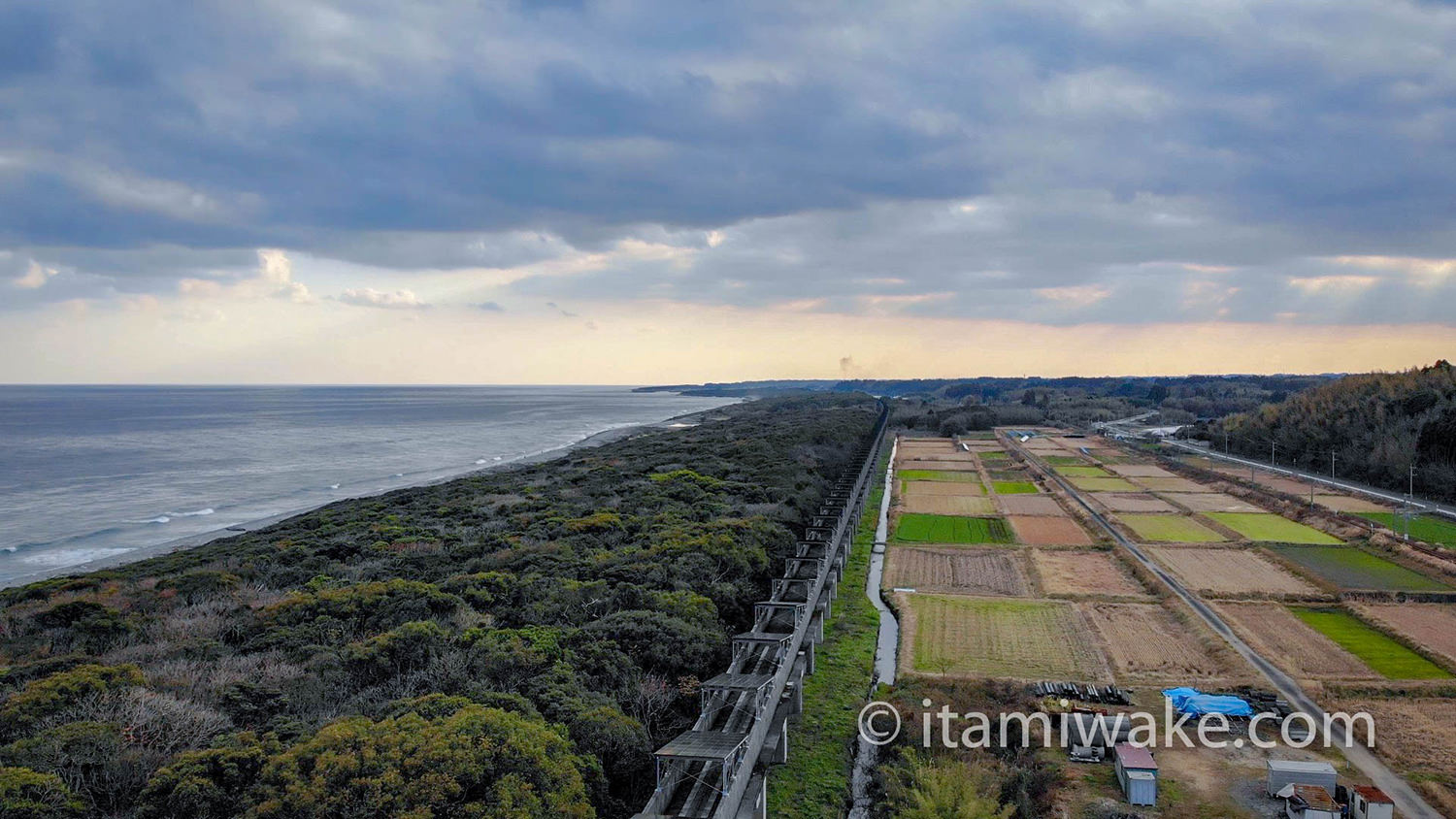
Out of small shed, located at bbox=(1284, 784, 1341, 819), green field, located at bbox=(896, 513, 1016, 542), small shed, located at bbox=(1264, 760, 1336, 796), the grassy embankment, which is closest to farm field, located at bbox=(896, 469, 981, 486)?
green field, located at bbox=(896, 513, 1016, 542)

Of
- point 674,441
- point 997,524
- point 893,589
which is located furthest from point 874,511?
point 674,441

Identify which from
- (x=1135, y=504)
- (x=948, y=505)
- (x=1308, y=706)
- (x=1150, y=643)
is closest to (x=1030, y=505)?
(x=948, y=505)

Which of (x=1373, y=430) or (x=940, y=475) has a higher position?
(x=1373, y=430)

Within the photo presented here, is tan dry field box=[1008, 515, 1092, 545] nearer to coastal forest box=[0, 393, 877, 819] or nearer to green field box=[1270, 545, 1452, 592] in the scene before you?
green field box=[1270, 545, 1452, 592]

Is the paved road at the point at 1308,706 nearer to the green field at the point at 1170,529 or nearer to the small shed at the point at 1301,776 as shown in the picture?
the small shed at the point at 1301,776

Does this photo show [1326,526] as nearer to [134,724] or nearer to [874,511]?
[874,511]

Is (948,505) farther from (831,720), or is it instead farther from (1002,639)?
(831,720)
